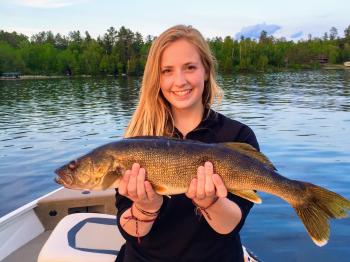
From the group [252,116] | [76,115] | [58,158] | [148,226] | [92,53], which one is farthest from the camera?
[92,53]

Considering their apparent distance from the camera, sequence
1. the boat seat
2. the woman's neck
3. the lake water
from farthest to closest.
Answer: the lake water < the boat seat < the woman's neck

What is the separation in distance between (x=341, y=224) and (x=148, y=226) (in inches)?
250

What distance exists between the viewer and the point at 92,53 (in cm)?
12638

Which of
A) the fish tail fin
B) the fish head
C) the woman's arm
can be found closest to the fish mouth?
the fish head

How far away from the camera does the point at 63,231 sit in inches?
191

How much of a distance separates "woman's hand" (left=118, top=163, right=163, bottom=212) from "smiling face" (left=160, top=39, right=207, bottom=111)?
91 centimetres

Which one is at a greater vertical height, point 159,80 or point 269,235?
point 159,80

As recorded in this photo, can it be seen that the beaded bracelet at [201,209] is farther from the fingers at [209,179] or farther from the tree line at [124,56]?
the tree line at [124,56]

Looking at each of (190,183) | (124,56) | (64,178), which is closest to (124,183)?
(190,183)

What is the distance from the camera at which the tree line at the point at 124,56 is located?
12300cm

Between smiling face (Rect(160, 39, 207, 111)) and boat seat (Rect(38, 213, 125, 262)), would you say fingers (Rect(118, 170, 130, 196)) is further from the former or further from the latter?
boat seat (Rect(38, 213, 125, 262))

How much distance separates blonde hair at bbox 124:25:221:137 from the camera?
3.91 metres

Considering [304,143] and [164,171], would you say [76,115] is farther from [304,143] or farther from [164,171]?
[164,171]

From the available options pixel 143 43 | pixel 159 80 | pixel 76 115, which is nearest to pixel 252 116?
pixel 76 115
